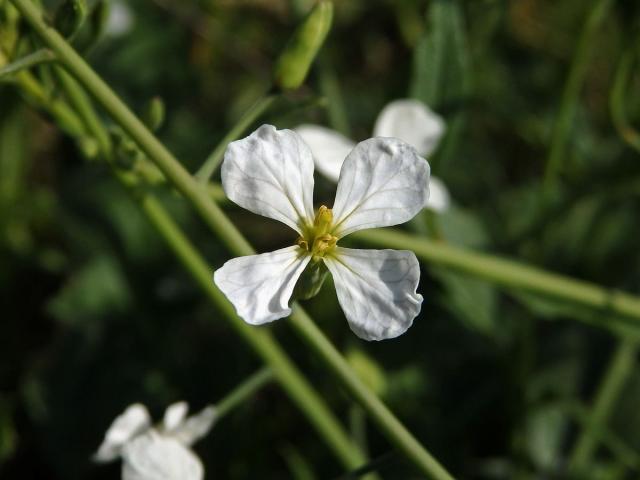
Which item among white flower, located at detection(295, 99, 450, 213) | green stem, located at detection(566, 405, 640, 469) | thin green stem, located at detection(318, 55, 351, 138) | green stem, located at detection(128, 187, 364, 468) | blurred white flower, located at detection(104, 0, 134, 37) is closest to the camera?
green stem, located at detection(128, 187, 364, 468)

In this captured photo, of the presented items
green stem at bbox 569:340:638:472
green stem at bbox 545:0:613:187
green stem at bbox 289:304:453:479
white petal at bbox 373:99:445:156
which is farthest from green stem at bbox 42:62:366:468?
green stem at bbox 545:0:613:187

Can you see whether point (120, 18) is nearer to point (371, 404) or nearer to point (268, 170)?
point (268, 170)

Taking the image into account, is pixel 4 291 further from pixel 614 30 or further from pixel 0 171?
pixel 614 30

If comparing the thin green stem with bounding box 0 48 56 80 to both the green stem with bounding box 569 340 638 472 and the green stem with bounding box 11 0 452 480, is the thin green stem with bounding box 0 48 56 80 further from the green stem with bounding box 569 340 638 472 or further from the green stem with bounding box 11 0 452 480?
the green stem with bounding box 569 340 638 472

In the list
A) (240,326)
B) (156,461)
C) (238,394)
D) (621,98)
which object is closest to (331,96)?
(621,98)

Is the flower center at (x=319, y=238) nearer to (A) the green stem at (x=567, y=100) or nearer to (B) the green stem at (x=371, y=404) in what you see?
(B) the green stem at (x=371, y=404)

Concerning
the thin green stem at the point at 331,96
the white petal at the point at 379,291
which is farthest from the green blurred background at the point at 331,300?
the white petal at the point at 379,291

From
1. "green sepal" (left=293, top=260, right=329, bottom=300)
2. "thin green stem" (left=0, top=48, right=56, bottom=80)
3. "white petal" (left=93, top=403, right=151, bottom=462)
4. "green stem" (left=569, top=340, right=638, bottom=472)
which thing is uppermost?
"thin green stem" (left=0, top=48, right=56, bottom=80)

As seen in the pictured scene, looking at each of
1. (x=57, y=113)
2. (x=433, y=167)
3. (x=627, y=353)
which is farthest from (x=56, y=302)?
(x=627, y=353)
